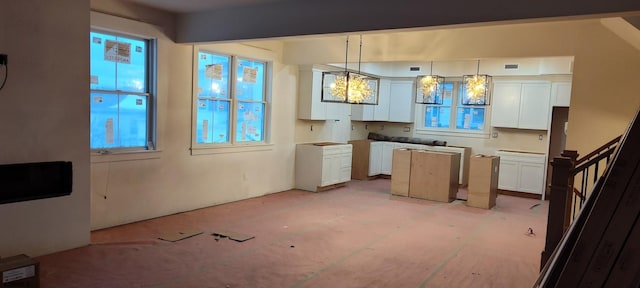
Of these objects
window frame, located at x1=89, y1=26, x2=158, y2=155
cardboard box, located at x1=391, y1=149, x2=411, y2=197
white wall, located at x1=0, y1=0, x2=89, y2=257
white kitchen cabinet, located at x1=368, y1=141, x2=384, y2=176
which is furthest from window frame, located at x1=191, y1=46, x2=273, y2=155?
white kitchen cabinet, located at x1=368, y1=141, x2=384, y2=176

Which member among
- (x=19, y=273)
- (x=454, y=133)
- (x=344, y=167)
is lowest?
(x=19, y=273)

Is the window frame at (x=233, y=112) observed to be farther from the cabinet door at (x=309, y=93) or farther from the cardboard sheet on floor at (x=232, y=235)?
the cardboard sheet on floor at (x=232, y=235)

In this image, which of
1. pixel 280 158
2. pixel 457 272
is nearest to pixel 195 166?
pixel 280 158

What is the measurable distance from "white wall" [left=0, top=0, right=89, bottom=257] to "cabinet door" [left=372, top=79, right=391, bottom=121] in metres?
6.71

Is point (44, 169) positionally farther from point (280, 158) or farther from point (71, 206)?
point (280, 158)

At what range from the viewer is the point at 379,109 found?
33.2 ft

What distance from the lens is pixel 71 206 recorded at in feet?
14.5

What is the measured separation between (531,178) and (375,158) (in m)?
3.19

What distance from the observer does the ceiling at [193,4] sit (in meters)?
4.93

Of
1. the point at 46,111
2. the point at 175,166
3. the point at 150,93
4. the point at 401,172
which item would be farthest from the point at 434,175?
the point at 46,111

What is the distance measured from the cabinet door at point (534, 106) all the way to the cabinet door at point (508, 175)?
0.76m

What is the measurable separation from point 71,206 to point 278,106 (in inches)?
156

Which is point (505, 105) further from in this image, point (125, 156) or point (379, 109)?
point (125, 156)

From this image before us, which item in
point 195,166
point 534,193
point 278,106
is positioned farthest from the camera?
point 534,193
